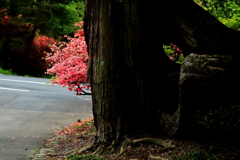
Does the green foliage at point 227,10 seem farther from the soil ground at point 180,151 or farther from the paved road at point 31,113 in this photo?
the paved road at point 31,113

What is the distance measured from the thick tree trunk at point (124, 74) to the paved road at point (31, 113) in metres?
1.87

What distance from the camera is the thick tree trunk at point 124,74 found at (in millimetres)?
5031

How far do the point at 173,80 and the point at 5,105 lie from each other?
7.90m

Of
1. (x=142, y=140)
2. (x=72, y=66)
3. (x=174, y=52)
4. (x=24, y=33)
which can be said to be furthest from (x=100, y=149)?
(x=24, y=33)

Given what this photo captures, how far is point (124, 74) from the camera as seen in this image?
16.6 feet

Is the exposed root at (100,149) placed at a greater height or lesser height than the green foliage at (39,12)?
lesser

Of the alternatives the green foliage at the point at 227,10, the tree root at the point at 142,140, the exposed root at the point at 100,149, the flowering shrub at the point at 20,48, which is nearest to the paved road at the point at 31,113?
the exposed root at the point at 100,149

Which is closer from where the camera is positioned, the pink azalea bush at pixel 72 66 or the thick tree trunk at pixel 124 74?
the thick tree trunk at pixel 124 74

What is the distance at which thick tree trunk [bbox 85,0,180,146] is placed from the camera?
503cm

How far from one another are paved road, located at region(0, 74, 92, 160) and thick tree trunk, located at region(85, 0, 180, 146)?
6.14 ft

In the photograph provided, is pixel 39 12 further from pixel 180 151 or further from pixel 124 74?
pixel 180 151

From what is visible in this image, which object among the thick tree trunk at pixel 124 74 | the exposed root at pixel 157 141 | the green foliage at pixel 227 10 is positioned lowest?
the exposed root at pixel 157 141

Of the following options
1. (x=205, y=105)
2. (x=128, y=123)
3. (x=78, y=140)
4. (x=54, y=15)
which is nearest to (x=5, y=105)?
(x=78, y=140)

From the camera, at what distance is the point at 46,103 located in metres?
11.9
